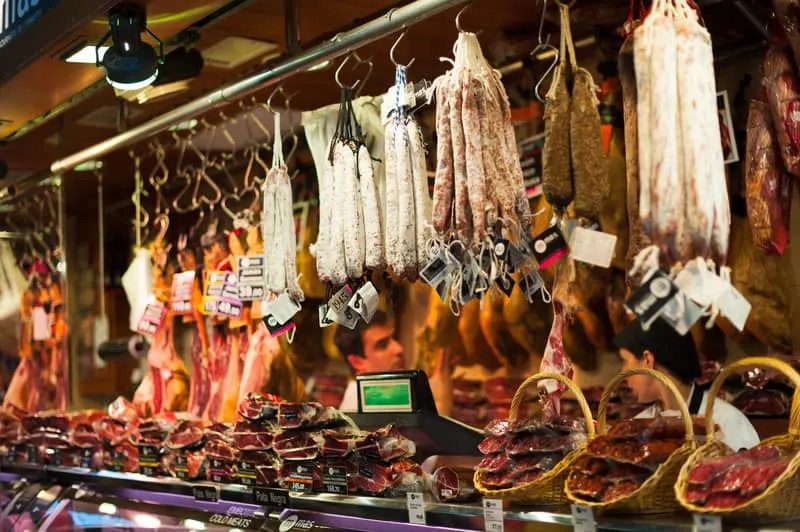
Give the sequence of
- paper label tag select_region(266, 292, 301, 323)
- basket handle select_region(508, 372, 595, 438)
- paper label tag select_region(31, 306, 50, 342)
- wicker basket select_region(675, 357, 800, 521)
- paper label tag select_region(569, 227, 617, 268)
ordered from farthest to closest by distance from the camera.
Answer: paper label tag select_region(31, 306, 50, 342)
paper label tag select_region(266, 292, 301, 323)
basket handle select_region(508, 372, 595, 438)
paper label tag select_region(569, 227, 617, 268)
wicker basket select_region(675, 357, 800, 521)

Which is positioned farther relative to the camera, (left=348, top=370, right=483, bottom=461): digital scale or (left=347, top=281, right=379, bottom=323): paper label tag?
(left=348, top=370, right=483, bottom=461): digital scale

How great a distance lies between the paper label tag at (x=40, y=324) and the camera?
6686 millimetres

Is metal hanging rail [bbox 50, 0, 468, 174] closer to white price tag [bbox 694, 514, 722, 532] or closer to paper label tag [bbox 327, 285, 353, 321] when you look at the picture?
paper label tag [bbox 327, 285, 353, 321]

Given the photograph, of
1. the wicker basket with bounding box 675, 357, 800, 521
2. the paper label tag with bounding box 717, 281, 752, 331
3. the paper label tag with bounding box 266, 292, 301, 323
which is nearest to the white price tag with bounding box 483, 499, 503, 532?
the wicker basket with bounding box 675, 357, 800, 521

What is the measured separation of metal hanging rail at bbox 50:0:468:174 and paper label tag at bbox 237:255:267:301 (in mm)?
733

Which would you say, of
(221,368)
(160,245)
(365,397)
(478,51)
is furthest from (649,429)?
(160,245)

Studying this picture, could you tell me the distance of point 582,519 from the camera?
2.84 meters

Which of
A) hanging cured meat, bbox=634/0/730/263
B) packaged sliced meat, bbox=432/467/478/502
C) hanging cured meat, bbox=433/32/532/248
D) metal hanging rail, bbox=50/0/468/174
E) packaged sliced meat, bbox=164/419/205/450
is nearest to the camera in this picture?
hanging cured meat, bbox=634/0/730/263

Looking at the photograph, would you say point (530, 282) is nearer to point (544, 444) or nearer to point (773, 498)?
point (544, 444)

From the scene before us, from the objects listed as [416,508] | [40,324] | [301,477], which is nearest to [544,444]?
[416,508]

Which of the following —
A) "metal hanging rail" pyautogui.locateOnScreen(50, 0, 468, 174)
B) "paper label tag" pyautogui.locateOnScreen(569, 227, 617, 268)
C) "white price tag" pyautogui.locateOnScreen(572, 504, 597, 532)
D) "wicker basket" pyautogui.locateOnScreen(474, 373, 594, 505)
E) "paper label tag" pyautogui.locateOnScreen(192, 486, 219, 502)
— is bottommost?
"paper label tag" pyautogui.locateOnScreen(192, 486, 219, 502)

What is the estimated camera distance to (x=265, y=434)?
4.25m

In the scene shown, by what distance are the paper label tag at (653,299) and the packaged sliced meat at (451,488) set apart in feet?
3.56

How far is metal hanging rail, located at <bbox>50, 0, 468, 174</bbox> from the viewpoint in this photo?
3.54 m
